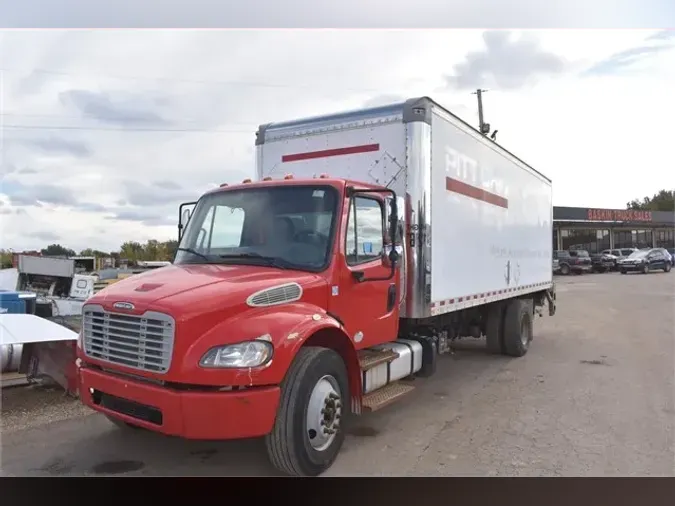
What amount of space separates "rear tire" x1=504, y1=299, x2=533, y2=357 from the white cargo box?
98cm

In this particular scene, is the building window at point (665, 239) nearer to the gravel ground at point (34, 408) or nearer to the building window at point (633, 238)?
the building window at point (633, 238)

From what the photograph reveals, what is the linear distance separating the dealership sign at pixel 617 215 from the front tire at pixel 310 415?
46.3 meters

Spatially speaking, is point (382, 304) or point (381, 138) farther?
point (381, 138)

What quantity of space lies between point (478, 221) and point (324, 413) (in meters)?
4.26

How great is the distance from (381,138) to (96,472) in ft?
14.3

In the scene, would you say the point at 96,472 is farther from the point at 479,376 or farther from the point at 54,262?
the point at 54,262

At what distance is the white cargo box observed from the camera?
591 cm

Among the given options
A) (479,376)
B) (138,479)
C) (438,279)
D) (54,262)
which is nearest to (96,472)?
(138,479)

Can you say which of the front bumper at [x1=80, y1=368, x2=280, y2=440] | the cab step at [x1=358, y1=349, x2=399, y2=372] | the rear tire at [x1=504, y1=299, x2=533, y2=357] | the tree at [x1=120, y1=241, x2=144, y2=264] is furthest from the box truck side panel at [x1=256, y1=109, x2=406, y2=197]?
the tree at [x1=120, y1=241, x2=144, y2=264]

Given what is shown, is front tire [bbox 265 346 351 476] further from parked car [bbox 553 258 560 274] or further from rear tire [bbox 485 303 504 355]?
parked car [bbox 553 258 560 274]

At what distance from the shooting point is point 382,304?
5.48m

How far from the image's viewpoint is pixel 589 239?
185ft

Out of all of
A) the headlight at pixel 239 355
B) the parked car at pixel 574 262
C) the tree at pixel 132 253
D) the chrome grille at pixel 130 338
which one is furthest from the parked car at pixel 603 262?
the chrome grille at pixel 130 338

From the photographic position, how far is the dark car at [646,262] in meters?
37.0
